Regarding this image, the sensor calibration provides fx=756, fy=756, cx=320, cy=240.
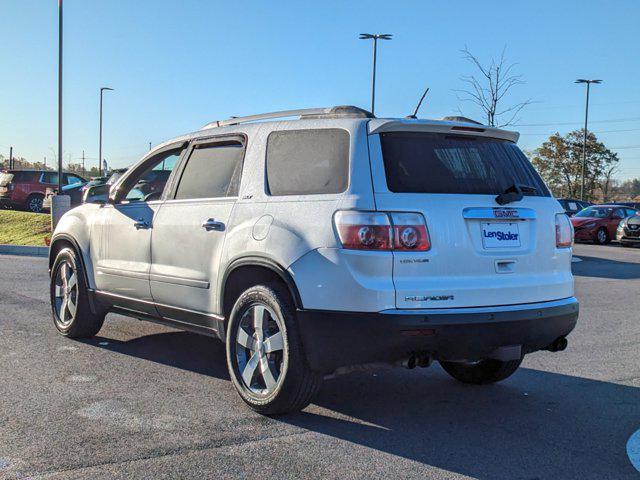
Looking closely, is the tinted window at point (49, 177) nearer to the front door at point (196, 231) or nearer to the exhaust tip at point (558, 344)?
the front door at point (196, 231)

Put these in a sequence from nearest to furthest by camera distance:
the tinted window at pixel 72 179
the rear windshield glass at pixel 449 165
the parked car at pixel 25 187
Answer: the rear windshield glass at pixel 449 165 < the parked car at pixel 25 187 < the tinted window at pixel 72 179

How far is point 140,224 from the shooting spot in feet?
19.9

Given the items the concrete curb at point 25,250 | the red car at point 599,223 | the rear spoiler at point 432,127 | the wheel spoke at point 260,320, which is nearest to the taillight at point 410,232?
the rear spoiler at point 432,127

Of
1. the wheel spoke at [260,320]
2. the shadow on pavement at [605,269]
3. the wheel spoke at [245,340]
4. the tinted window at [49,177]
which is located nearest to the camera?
the wheel spoke at [260,320]

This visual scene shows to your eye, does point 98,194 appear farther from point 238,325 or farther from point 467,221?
point 467,221

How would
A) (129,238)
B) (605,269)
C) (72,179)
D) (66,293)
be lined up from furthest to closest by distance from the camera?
(72,179) → (605,269) → (66,293) → (129,238)

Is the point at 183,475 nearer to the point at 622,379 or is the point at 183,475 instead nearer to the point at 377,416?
the point at 377,416

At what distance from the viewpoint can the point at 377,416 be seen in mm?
4828

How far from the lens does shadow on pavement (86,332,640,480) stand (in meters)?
4.04

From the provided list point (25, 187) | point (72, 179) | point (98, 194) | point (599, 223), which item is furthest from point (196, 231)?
point (72, 179)

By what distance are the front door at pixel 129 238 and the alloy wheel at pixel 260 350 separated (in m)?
1.26

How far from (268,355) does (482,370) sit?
5.98ft

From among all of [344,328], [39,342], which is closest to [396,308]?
[344,328]

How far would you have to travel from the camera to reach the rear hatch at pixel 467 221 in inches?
170
